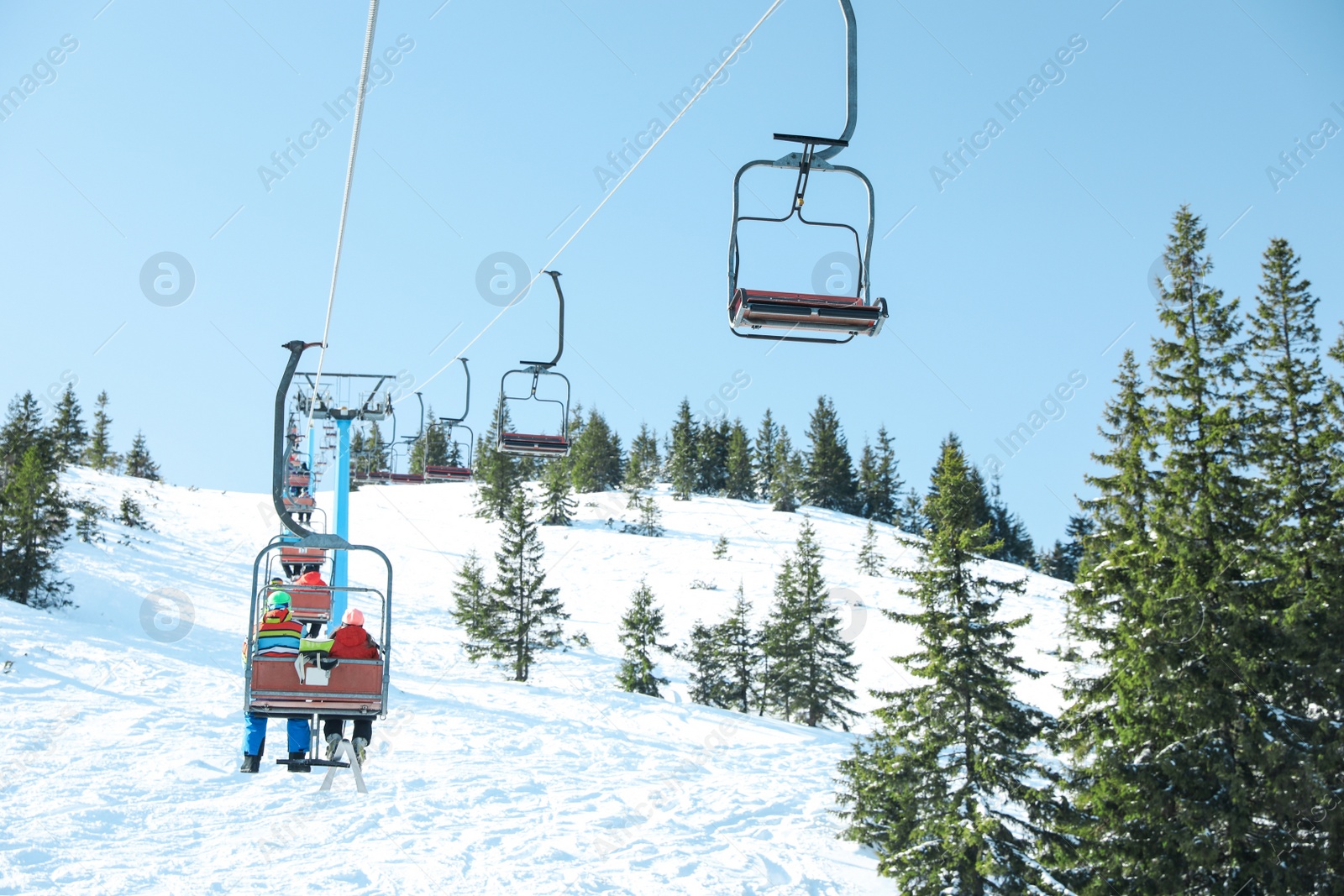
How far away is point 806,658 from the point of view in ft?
134

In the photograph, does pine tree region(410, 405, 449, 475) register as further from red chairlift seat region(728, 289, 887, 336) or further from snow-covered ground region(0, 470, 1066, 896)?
red chairlift seat region(728, 289, 887, 336)

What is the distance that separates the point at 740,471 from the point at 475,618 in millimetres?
67434

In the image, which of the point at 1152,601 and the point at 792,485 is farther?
the point at 792,485

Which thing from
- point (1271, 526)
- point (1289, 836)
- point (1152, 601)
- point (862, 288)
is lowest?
point (1289, 836)

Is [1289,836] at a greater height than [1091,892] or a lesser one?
greater

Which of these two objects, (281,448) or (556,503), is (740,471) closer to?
(556,503)

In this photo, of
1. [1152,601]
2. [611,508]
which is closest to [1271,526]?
[1152,601]

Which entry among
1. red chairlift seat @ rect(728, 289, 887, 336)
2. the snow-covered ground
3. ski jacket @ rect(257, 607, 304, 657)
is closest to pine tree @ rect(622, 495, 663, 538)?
the snow-covered ground

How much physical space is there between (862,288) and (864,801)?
51.5 ft

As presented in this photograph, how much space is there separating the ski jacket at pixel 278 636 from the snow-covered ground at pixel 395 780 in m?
5.73

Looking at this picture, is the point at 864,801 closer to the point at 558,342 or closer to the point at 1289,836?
the point at 1289,836

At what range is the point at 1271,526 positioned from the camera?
20312 mm

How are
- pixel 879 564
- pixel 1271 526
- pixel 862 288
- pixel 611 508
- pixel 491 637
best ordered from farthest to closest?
pixel 611 508 < pixel 879 564 < pixel 491 637 < pixel 1271 526 < pixel 862 288

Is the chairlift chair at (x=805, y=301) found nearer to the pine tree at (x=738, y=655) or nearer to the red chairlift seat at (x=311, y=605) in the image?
the red chairlift seat at (x=311, y=605)
